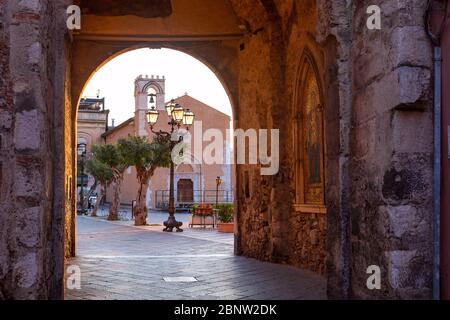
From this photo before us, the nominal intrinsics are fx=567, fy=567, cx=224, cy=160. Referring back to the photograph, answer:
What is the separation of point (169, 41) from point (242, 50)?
1.74m

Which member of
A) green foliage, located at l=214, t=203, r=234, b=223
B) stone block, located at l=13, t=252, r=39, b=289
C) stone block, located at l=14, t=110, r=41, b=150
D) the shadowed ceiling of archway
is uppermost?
the shadowed ceiling of archway

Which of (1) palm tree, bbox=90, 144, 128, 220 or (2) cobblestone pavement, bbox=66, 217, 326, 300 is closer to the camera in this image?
(2) cobblestone pavement, bbox=66, 217, 326, 300

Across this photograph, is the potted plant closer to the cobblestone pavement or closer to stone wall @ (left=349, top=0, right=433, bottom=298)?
the cobblestone pavement

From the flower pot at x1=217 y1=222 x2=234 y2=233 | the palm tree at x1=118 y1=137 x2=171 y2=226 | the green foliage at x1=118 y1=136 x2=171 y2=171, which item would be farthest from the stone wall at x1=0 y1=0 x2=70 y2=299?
the green foliage at x1=118 y1=136 x2=171 y2=171

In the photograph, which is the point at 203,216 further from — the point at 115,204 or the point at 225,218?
the point at 115,204

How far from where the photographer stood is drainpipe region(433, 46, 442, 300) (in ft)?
11.8

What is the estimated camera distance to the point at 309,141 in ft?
24.4

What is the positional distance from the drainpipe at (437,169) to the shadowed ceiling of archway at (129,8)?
7.40 m

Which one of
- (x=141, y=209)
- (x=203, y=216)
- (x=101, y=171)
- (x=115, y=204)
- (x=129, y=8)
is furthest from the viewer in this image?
(x=101, y=171)

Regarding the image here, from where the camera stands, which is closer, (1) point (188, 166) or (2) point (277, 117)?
(2) point (277, 117)

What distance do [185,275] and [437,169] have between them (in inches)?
162

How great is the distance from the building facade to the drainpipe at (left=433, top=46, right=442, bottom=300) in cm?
3239

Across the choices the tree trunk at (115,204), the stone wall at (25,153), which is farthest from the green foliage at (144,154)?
the stone wall at (25,153)

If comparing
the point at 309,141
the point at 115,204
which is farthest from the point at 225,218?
the point at 309,141
